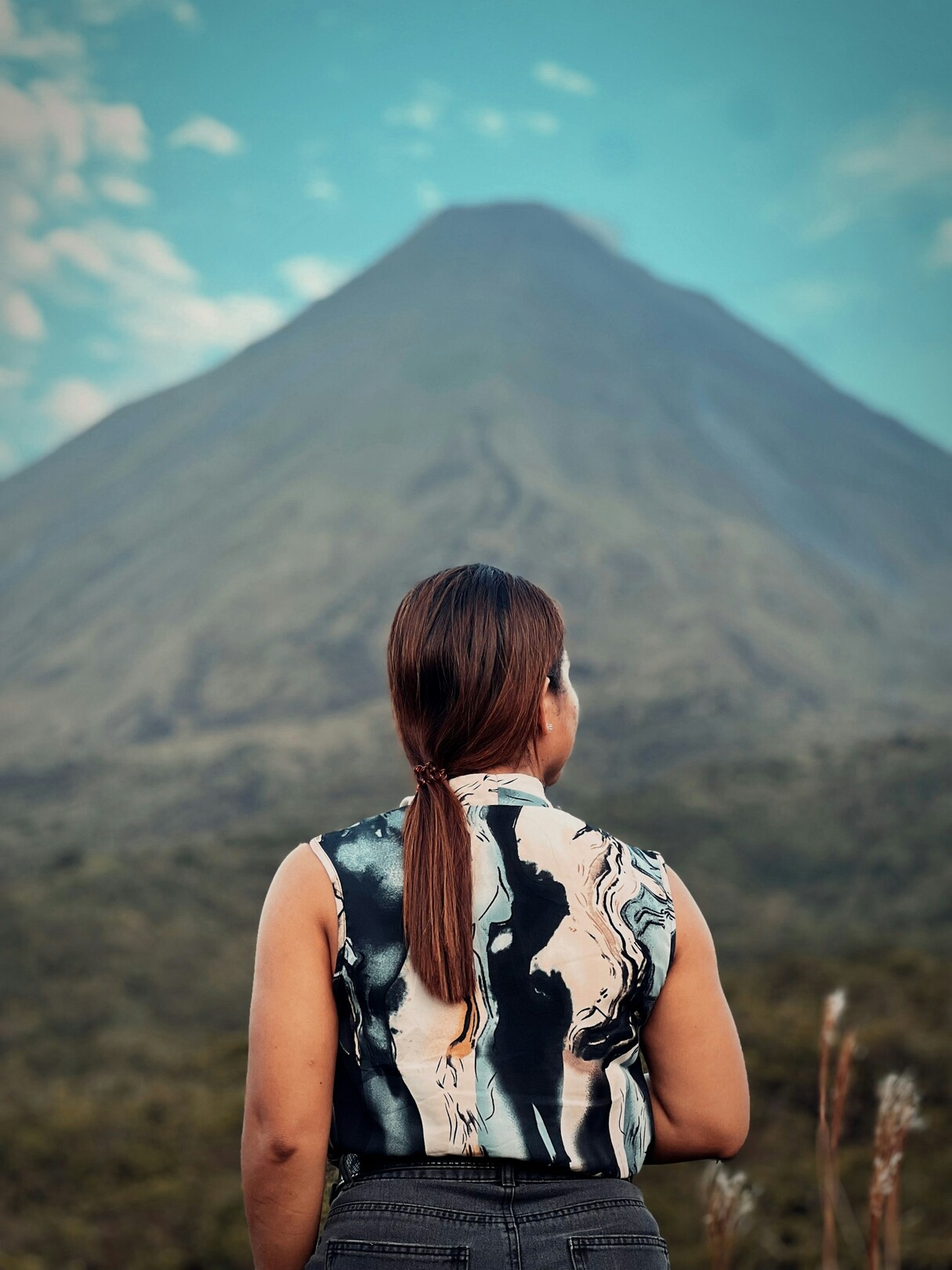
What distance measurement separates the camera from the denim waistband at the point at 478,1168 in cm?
109

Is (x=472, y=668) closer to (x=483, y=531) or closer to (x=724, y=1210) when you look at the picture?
(x=724, y=1210)

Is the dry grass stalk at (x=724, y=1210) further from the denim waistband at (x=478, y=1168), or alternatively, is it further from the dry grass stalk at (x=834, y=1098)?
the denim waistband at (x=478, y=1168)

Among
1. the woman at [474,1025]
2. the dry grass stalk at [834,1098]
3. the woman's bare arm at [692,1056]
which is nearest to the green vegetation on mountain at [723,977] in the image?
the dry grass stalk at [834,1098]

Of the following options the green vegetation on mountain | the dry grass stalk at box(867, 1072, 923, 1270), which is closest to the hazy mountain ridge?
the green vegetation on mountain

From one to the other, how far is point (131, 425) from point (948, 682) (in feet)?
155

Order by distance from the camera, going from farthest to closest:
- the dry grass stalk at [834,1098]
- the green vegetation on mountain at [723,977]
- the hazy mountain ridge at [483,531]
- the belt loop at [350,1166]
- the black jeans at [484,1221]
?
the hazy mountain ridge at [483,531], the green vegetation on mountain at [723,977], the dry grass stalk at [834,1098], the belt loop at [350,1166], the black jeans at [484,1221]

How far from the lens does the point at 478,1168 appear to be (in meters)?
1.10

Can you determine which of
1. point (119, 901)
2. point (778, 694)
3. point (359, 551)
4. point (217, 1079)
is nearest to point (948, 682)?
point (778, 694)

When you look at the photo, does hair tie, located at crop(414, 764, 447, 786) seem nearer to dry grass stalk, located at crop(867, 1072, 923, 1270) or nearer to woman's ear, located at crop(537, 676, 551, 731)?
woman's ear, located at crop(537, 676, 551, 731)

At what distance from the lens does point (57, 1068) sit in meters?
18.0

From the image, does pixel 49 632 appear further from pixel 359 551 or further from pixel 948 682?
pixel 948 682

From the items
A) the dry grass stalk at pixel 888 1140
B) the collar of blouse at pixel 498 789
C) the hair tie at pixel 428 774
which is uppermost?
the hair tie at pixel 428 774

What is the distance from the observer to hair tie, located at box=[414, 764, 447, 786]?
1198 millimetres

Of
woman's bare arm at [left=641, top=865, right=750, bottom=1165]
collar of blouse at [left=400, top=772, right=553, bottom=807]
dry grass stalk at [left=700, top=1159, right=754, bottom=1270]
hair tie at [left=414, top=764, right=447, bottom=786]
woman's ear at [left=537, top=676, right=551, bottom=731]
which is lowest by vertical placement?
dry grass stalk at [left=700, top=1159, right=754, bottom=1270]
